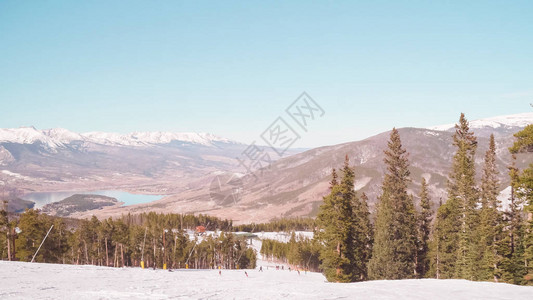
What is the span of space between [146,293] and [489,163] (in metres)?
Answer: 45.9

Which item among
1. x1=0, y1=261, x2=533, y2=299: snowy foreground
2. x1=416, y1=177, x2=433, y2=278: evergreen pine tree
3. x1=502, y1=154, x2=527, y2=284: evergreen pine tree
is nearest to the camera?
x1=0, y1=261, x2=533, y2=299: snowy foreground

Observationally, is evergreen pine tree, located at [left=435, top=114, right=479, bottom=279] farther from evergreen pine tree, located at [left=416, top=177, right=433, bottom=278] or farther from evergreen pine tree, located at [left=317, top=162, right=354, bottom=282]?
evergreen pine tree, located at [left=317, top=162, right=354, bottom=282]

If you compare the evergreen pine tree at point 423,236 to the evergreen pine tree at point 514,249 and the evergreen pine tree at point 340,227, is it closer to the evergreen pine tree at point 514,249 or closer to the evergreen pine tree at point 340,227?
the evergreen pine tree at point 514,249

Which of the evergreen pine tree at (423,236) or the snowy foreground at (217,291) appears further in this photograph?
the evergreen pine tree at (423,236)

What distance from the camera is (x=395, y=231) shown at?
4838 centimetres

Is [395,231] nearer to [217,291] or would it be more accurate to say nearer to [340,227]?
[340,227]

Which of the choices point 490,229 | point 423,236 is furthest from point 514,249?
point 423,236

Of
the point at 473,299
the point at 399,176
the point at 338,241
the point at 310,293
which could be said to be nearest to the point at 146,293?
the point at 310,293

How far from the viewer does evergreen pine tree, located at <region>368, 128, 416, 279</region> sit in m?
47.8

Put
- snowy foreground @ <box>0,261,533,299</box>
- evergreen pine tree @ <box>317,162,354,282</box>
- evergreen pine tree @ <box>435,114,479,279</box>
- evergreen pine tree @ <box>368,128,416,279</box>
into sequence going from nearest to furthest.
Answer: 1. snowy foreground @ <box>0,261,533,299</box>
2. evergreen pine tree @ <box>317,162,354,282</box>
3. evergreen pine tree @ <box>435,114,479,279</box>
4. evergreen pine tree @ <box>368,128,416,279</box>

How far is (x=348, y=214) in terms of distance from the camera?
144 ft

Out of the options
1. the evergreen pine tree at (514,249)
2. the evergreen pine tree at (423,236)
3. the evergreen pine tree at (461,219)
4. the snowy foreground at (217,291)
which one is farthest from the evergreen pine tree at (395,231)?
the snowy foreground at (217,291)

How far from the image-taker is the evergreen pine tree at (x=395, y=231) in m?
47.8

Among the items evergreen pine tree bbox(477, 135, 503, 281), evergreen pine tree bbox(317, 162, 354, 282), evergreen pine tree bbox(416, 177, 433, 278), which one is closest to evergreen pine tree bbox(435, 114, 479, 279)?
evergreen pine tree bbox(477, 135, 503, 281)
